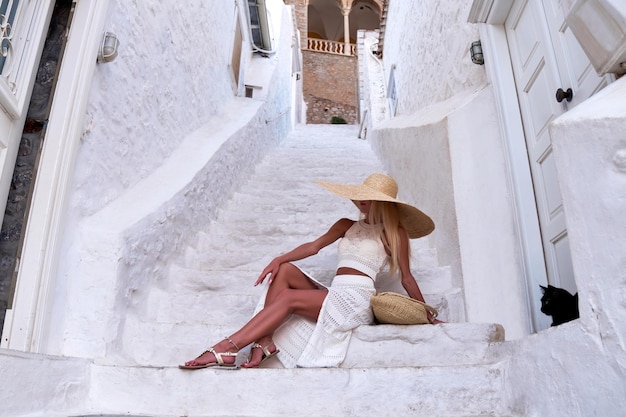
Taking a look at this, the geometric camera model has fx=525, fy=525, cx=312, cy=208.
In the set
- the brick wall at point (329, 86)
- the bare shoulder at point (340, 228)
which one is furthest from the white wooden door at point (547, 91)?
the brick wall at point (329, 86)

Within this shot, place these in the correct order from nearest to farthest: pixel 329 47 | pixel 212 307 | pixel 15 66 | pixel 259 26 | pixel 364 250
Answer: pixel 15 66
pixel 364 250
pixel 212 307
pixel 259 26
pixel 329 47

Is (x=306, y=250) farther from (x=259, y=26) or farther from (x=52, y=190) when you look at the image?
(x=259, y=26)

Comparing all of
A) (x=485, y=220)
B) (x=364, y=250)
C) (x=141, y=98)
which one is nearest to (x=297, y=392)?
(x=364, y=250)

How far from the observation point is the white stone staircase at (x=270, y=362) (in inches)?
79.4

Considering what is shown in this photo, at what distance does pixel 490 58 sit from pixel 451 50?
Answer: 981mm

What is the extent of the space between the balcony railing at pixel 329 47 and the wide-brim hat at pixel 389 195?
19272mm

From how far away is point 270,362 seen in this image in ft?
8.16

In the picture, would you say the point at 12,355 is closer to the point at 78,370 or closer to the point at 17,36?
the point at 78,370

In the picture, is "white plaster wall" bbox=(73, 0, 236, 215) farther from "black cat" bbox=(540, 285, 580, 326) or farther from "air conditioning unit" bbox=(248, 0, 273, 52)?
"air conditioning unit" bbox=(248, 0, 273, 52)

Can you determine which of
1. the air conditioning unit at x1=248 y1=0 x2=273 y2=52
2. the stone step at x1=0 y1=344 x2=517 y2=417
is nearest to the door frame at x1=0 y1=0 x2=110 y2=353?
the stone step at x1=0 y1=344 x2=517 y2=417

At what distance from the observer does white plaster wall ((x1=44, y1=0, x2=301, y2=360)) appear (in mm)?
2387

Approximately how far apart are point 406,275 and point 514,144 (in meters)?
1.09

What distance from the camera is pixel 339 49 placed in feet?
72.7

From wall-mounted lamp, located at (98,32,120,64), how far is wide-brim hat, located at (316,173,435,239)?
1.27 metres
